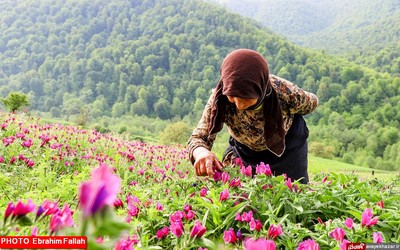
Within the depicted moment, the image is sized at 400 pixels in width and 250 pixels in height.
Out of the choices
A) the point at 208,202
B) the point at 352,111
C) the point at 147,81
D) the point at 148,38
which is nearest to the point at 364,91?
the point at 352,111

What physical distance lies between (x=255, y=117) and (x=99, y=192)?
8.47 feet

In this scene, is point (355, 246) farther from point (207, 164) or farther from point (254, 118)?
point (254, 118)

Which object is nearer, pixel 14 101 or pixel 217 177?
pixel 217 177

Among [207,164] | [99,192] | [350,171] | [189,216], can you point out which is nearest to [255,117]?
[207,164]

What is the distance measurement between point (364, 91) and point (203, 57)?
32.6m

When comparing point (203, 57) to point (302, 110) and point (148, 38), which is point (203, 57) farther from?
point (302, 110)

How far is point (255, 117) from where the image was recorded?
2932 millimetres

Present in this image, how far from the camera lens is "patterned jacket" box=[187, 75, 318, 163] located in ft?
9.56

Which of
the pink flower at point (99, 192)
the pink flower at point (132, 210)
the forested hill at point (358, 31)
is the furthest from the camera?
the forested hill at point (358, 31)

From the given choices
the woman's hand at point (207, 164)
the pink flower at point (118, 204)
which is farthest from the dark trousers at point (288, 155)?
the pink flower at point (118, 204)

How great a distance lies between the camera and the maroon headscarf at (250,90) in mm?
2461

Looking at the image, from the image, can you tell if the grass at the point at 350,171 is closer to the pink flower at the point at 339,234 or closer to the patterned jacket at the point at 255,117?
the patterned jacket at the point at 255,117

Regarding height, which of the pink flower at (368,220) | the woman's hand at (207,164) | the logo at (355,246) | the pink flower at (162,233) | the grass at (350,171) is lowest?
the grass at (350,171)

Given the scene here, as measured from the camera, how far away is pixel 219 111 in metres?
2.80
